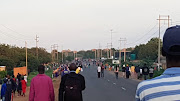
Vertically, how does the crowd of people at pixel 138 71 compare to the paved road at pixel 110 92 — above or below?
above

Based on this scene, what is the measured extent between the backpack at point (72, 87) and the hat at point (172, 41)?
5.00 m

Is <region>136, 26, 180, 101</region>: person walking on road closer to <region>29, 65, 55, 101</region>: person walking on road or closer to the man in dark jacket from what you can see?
the man in dark jacket

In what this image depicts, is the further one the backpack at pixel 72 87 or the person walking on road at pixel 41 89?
the person walking on road at pixel 41 89

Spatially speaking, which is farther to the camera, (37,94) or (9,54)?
(9,54)

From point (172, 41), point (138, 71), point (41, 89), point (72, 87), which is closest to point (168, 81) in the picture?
point (172, 41)

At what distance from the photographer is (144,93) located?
2648 millimetres

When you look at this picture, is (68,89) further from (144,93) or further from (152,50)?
(152,50)

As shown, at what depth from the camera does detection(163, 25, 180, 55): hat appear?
258 centimetres

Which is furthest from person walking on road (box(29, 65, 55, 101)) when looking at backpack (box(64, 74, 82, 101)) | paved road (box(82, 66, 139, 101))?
paved road (box(82, 66, 139, 101))

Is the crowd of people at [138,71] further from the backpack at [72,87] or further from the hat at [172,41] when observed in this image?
the hat at [172,41]

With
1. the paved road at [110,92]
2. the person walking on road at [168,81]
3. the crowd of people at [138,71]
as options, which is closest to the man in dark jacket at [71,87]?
the person walking on road at [168,81]

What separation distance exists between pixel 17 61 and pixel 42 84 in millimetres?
48838

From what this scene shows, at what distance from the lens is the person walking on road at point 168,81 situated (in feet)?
8.27

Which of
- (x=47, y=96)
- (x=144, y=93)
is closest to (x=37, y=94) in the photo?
(x=47, y=96)
